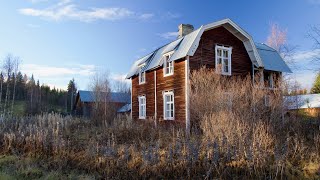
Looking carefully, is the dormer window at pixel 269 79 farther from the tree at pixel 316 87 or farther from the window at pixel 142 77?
the tree at pixel 316 87

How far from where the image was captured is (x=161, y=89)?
62.2 ft

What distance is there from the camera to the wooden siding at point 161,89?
16.6 meters

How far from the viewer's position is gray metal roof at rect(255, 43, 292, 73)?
1969cm

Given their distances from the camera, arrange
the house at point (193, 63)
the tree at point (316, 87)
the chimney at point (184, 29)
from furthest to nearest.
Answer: the tree at point (316, 87) < the chimney at point (184, 29) < the house at point (193, 63)

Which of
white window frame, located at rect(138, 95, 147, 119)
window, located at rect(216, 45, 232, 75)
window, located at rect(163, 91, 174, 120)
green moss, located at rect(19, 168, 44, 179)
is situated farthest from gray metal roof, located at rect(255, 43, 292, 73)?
green moss, located at rect(19, 168, 44, 179)

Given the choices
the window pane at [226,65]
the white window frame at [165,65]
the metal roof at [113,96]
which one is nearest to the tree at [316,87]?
the metal roof at [113,96]

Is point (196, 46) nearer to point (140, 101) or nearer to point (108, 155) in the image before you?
point (140, 101)

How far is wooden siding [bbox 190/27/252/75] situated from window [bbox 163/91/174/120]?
253 cm

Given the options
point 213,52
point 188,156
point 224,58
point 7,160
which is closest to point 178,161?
point 188,156

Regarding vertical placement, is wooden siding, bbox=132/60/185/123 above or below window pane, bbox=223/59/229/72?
below

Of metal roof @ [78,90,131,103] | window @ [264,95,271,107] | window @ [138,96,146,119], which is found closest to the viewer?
window @ [264,95,271,107]

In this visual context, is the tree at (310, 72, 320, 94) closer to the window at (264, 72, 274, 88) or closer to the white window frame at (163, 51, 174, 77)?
the window at (264, 72, 274, 88)

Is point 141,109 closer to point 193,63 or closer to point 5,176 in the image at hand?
point 193,63

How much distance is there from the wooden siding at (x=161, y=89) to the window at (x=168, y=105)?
0.35m
